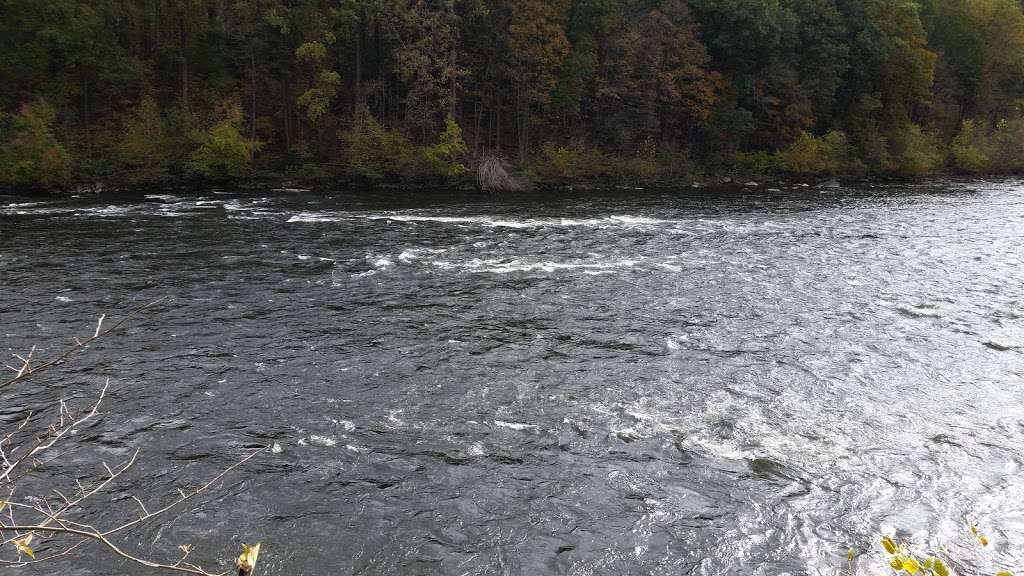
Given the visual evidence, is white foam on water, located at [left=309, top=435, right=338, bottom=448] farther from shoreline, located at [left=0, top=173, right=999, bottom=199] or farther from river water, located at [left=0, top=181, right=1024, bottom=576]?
shoreline, located at [left=0, top=173, right=999, bottom=199]

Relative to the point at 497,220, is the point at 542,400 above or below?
below

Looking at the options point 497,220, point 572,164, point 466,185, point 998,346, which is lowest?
point 998,346

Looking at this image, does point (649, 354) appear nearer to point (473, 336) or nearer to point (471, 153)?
point (473, 336)

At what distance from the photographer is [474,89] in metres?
48.5

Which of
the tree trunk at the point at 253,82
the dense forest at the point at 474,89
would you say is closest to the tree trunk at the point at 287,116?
the dense forest at the point at 474,89

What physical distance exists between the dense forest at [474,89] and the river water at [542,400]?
21688 millimetres

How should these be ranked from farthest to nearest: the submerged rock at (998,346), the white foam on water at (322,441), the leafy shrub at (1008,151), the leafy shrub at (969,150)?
the leafy shrub at (1008,151) < the leafy shrub at (969,150) < the submerged rock at (998,346) < the white foam on water at (322,441)

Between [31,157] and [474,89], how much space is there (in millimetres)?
27737

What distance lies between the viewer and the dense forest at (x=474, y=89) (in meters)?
41.7

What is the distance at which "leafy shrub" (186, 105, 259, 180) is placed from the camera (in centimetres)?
3934

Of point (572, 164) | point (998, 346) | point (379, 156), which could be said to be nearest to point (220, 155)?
point (379, 156)

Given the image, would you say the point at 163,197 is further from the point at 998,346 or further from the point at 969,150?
the point at 969,150

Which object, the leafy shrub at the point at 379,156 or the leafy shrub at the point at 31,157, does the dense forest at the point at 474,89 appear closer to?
the leafy shrub at the point at 379,156

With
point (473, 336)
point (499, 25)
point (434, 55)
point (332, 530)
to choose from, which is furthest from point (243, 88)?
point (332, 530)
